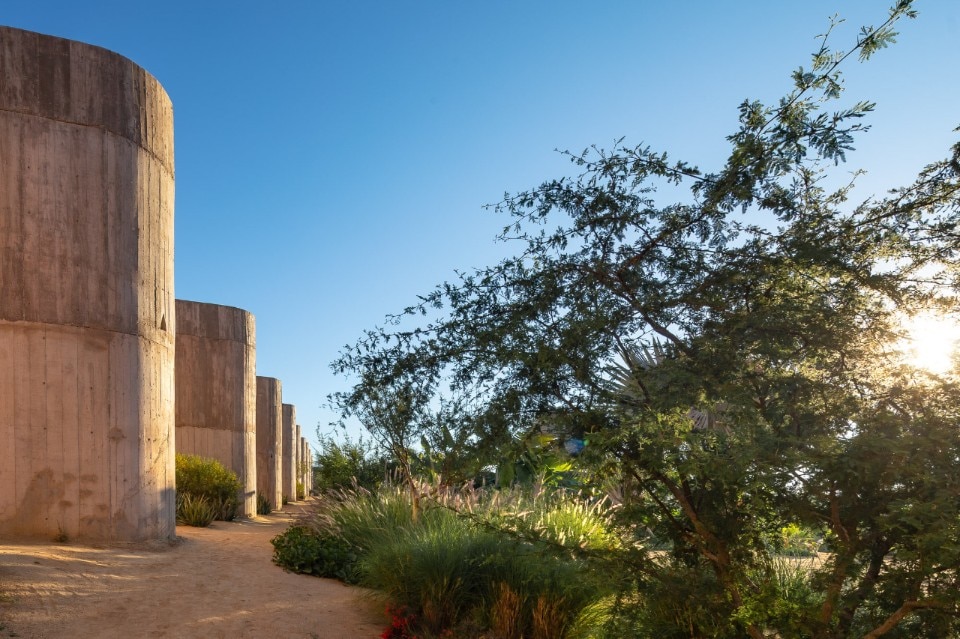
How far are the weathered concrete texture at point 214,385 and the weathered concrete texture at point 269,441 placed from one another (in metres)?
3.45

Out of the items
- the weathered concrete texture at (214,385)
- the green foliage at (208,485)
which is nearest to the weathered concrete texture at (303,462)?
the weathered concrete texture at (214,385)

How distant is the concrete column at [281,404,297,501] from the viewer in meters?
25.9

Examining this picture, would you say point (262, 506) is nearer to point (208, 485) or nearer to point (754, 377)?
point (208, 485)

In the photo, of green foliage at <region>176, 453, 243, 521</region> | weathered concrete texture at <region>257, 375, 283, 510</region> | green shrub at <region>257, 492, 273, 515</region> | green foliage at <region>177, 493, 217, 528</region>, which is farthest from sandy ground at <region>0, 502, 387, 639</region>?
weathered concrete texture at <region>257, 375, 283, 510</region>

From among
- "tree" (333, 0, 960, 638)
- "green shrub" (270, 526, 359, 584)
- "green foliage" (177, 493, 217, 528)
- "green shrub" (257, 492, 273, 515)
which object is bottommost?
"green shrub" (257, 492, 273, 515)

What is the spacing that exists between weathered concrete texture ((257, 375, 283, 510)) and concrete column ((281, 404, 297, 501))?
4.04 m

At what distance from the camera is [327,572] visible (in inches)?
388

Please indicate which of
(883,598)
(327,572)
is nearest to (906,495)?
(883,598)

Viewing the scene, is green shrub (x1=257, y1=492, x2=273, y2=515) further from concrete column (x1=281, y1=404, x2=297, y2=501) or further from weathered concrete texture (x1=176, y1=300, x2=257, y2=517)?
concrete column (x1=281, y1=404, x2=297, y2=501)

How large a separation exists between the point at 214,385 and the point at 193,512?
388 cm

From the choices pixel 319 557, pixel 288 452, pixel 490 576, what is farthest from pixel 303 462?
pixel 490 576

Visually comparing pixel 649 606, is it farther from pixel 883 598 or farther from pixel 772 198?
pixel 772 198

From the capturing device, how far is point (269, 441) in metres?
21.1

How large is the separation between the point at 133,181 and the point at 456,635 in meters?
6.72
